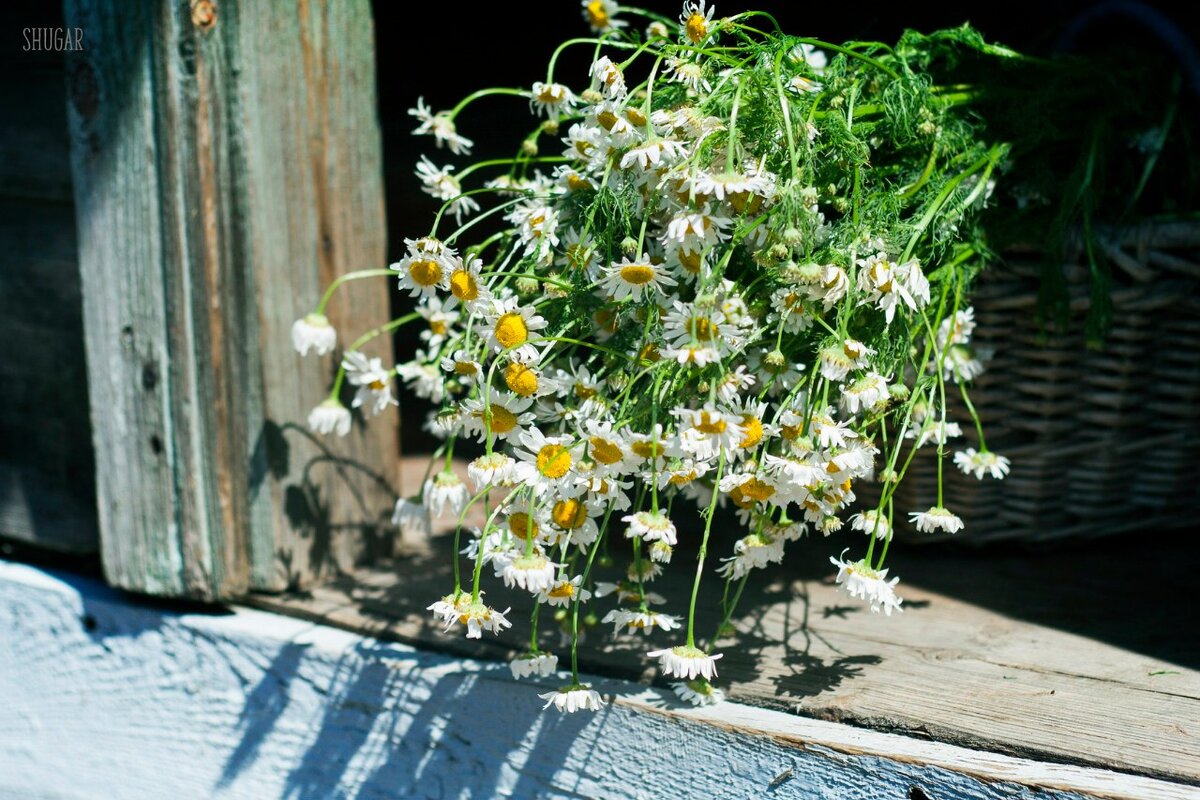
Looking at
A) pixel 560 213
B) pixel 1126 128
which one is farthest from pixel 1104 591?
pixel 560 213

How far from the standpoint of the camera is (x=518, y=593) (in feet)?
4.85

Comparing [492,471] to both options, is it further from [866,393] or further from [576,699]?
[866,393]

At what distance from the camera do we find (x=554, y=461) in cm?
97

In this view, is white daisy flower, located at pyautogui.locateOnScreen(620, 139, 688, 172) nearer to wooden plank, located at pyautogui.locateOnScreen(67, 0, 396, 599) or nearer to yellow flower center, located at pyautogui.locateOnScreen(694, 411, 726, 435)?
yellow flower center, located at pyautogui.locateOnScreen(694, 411, 726, 435)

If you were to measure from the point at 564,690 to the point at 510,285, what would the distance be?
447 millimetres

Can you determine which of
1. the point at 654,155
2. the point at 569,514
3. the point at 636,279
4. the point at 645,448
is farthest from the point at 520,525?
the point at 654,155

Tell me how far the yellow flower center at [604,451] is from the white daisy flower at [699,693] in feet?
0.90

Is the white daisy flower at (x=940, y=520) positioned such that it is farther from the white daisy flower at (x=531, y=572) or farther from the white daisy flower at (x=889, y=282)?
the white daisy flower at (x=531, y=572)

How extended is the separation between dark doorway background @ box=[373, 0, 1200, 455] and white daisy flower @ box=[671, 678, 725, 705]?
116 centimetres

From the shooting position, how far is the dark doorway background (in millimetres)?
2279

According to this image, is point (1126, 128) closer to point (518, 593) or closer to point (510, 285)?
point (510, 285)

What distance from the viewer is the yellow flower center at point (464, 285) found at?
1.02m

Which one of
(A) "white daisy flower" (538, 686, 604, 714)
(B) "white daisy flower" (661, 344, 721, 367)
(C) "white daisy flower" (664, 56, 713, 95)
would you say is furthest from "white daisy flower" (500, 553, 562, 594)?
(C) "white daisy flower" (664, 56, 713, 95)

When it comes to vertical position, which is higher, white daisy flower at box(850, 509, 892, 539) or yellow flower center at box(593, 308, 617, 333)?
yellow flower center at box(593, 308, 617, 333)
